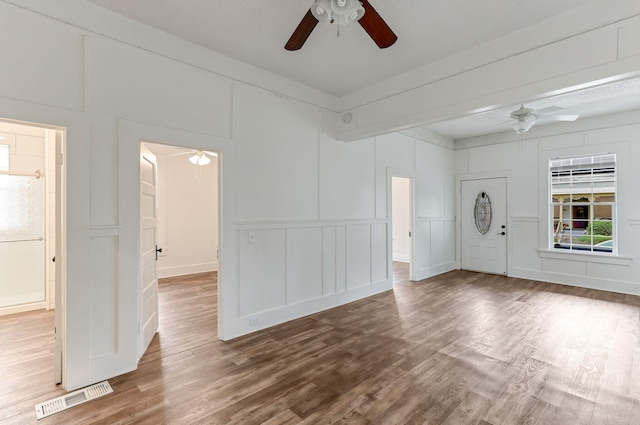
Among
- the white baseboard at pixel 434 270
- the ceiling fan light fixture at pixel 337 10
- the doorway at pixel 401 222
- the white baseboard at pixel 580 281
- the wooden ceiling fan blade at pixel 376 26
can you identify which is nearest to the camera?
the ceiling fan light fixture at pixel 337 10

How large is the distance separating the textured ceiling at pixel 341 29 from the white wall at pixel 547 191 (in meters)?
4.00

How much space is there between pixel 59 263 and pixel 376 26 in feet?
10.1

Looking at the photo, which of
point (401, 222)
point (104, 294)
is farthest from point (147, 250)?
point (401, 222)

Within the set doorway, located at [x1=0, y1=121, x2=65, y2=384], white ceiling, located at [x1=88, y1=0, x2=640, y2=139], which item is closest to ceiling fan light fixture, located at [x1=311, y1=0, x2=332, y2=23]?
white ceiling, located at [x1=88, y1=0, x2=640, y2=139]

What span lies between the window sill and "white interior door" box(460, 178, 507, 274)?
30.1 inches

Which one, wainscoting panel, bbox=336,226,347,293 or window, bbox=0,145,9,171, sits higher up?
window, bbox=0,145,9,171

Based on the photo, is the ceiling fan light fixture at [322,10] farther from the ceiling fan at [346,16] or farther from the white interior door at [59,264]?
the white interior door at [59,264]

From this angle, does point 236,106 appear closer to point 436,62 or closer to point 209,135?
point 209,135

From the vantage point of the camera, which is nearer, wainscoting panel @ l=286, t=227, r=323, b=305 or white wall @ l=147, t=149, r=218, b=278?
wainscoting panel @ l=286, t=227, r=323, b=305

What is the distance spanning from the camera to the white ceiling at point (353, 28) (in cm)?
250

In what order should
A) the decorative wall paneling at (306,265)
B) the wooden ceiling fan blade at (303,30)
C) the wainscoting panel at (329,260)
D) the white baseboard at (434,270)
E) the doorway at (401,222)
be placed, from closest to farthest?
1. the wooden ceiling fan blade at (303,30)
2. the decorative wall paneling at (306,265)
3. the wainscoting panel at (329,260)
4. the white baseboard at (434,270)
5. the doorway at (401,222)

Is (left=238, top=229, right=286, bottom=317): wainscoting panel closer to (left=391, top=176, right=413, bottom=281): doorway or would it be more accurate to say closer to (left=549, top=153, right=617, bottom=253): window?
(left=391, top=176, right=413, bottom=281): doorway

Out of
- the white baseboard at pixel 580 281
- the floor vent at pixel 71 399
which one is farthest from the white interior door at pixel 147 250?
the white baseboard at pixel 580 281

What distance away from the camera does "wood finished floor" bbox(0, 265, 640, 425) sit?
215cm
